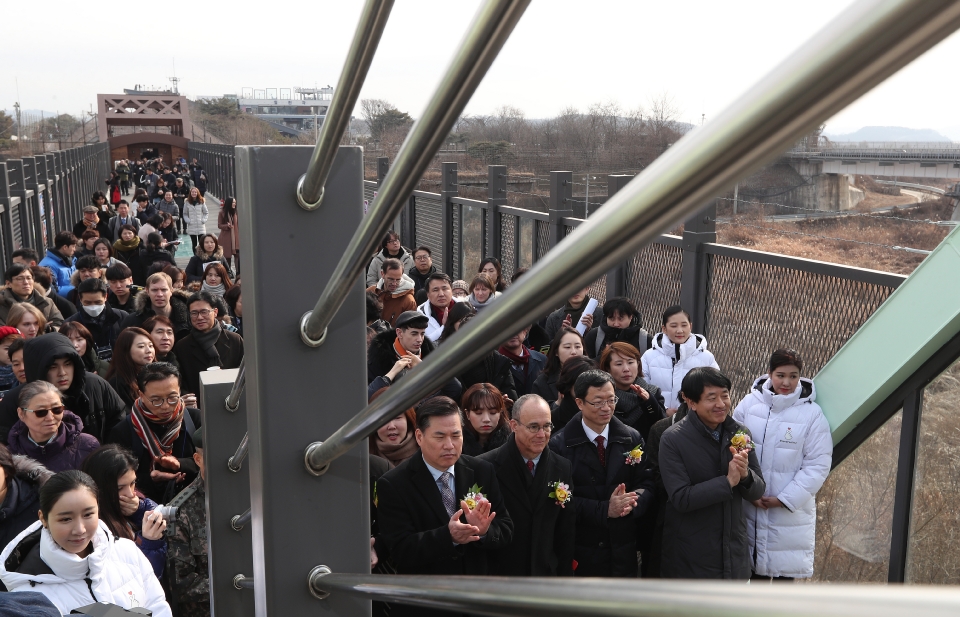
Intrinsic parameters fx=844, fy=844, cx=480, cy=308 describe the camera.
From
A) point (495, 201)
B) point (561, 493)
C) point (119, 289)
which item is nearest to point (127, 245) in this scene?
point (119, 289)

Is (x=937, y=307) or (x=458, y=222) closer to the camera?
(x=937, y=307)

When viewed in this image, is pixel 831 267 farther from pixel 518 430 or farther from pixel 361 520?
pixel 361 520

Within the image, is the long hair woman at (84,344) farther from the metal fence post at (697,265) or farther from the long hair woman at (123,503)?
the metal fence post at (697,265)

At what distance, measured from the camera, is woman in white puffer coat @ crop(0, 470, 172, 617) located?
3574 millimetres

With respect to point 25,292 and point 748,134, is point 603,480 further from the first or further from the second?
point 25,292

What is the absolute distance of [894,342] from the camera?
531 centimetres

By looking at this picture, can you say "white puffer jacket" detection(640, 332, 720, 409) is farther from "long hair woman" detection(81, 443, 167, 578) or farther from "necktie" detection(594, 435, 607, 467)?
"long hair woman" detection(81, 443, 167, 578)

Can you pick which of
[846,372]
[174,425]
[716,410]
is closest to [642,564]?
[716,410]

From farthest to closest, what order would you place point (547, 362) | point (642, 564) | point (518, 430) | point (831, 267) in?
1. point (547, 362)
2. point (831, 267)
3. point (642, 564)
4. point (518, 430)

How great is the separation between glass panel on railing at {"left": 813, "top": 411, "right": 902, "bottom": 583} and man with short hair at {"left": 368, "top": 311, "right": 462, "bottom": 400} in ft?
9.19

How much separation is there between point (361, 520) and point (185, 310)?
7.22m

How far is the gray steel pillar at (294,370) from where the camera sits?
138cm

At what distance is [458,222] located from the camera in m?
14.2

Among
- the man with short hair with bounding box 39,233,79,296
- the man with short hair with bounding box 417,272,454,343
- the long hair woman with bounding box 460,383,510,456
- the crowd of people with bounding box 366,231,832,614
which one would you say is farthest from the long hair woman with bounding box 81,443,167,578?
the man with short hair with bounding box 39,233,79,296
